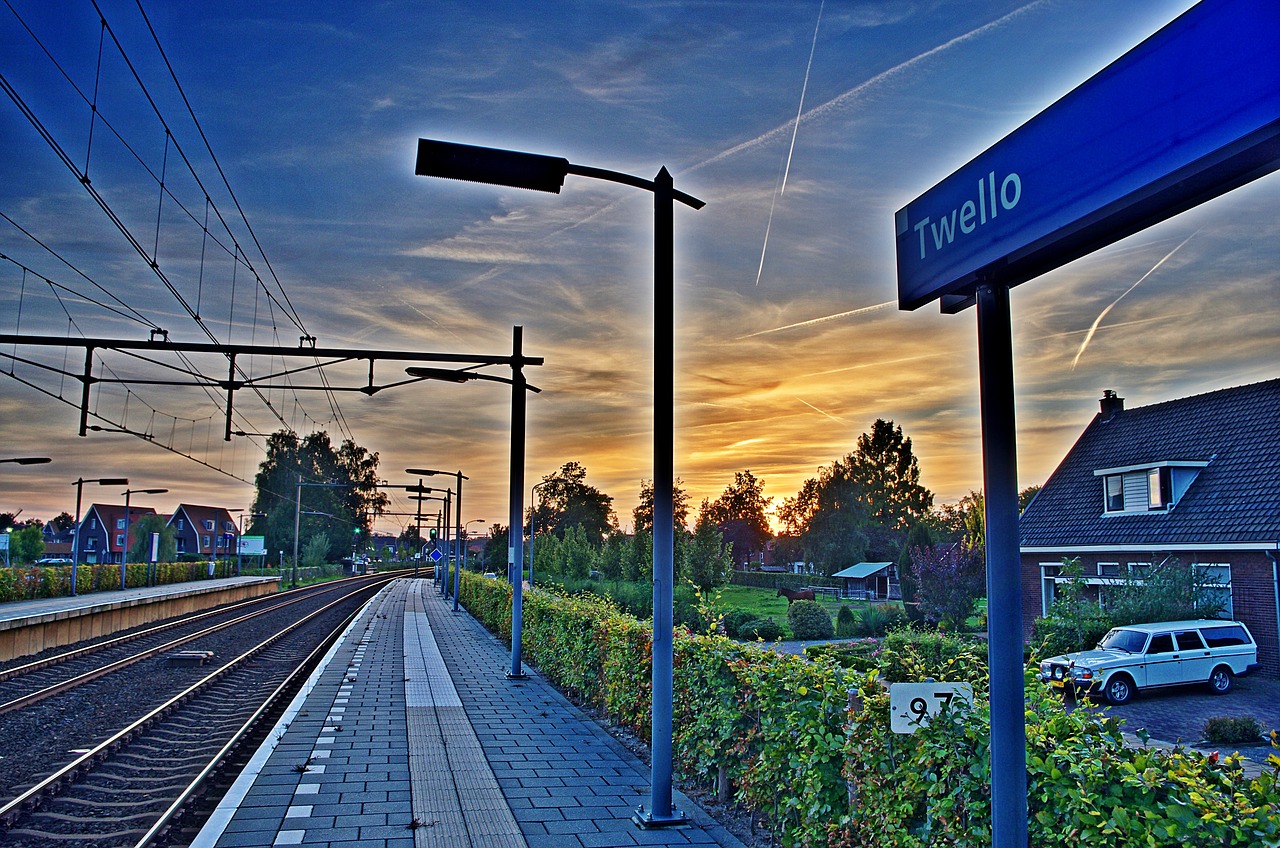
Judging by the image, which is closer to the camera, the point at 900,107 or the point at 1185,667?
the point at 900,107

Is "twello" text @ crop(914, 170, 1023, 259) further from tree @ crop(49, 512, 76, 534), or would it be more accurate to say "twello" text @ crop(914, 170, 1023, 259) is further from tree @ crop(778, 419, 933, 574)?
tree @ crop(49, 512, 76, 534)

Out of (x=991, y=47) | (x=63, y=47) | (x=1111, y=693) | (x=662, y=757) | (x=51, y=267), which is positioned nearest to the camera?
(x=991, y=47)

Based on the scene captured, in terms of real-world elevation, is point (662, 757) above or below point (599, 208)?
below

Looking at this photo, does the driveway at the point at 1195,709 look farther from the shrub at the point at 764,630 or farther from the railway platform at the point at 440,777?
the shrub at the point at 764,630

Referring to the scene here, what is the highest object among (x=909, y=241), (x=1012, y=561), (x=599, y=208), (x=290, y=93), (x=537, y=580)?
(x=290, y=93)

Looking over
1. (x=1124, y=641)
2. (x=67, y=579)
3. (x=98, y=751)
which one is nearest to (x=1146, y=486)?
(x=1124, y=641)

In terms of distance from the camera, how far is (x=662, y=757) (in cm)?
673

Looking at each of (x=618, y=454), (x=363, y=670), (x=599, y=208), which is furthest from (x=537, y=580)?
(x=599, y=208)

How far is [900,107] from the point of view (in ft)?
23.5

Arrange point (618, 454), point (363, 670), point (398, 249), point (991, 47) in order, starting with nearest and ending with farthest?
point (991, 47) < point (398, 249) < point (363, 670) < point (618, 454)

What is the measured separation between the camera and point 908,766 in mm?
4441

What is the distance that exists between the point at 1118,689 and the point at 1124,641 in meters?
1.28

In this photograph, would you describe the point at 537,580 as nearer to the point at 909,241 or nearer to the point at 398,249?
the point at 398,249

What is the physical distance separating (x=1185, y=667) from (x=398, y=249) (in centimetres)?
1943
